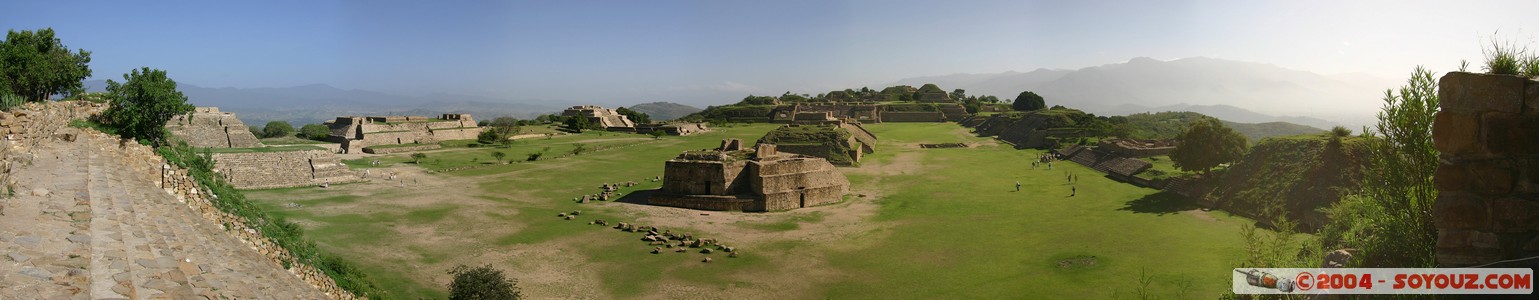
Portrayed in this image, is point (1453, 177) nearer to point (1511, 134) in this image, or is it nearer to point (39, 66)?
point (1511, 134)

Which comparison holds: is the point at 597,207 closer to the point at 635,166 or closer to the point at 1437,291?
the point at 635,166

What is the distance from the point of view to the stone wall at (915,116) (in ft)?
254

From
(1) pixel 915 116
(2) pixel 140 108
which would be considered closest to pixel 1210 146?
(2) pixel 140 108

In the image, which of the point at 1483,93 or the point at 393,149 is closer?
the point at 1483,93

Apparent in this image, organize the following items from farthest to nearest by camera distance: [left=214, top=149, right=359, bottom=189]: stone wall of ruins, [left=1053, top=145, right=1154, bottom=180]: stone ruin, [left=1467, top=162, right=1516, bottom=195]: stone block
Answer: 1. [left=1053, top=145, right=1154, bottom=180]: stone ruin
2. [left=214, top=149, right=359, bottom=189]: stone wall of ruins
3. [left=1467, top=162, right=1516, bottom=195]: stone block

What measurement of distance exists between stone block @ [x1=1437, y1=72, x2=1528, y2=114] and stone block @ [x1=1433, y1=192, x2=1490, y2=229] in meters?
0.61

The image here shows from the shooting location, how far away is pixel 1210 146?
85.6ft

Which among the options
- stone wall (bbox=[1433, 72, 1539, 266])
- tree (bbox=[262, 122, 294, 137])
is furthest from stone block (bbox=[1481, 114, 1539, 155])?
tree (bbox=[262, 122, 294, 137])

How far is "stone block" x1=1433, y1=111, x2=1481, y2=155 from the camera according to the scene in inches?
180

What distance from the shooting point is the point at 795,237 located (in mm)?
20234

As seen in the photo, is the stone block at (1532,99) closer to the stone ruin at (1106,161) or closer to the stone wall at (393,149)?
the stone ruin at (1106,161)

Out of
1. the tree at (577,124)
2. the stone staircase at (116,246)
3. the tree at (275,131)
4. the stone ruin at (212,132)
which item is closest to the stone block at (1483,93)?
the stone staircase at (116,246)

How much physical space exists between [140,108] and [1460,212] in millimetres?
23510

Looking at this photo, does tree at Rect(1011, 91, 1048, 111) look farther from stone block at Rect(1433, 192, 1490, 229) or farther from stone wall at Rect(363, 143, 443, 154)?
stone block at Rect(1433, 192, 1490, 229)
